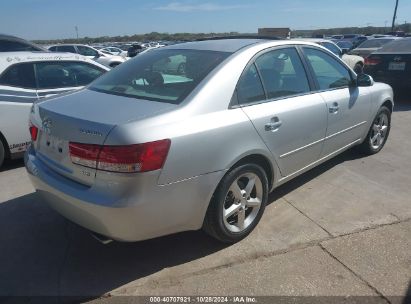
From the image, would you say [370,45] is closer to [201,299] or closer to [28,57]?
[28,57]

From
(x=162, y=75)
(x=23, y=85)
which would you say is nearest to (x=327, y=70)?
(x=162, y=75)

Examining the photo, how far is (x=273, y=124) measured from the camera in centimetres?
342

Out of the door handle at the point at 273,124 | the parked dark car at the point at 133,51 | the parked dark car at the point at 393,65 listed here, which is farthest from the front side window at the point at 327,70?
the parked dark car at the point at 133,51

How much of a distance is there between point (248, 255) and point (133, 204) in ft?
3.78

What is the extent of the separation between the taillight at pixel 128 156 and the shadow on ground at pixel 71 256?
0.92 metres

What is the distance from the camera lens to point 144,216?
103 inches

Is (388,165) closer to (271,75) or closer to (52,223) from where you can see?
(271,75)

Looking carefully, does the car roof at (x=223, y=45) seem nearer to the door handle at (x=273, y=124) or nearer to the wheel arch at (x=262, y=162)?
the door handle at (x=273, y=124)

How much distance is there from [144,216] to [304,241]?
150cm

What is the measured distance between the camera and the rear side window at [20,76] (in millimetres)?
5141

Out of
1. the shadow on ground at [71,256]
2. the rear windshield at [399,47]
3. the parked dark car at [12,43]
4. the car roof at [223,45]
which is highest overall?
the car roof at [223,45]

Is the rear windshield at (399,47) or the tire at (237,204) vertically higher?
the rear windshield at (399,47)

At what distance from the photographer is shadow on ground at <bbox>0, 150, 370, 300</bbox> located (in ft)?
9.53

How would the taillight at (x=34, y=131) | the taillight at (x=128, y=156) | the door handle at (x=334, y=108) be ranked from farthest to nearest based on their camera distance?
→ the door handle at (x=334, y=108) < the taillight at (x=34, y=131) < the taillight at (x=128, y=156)
